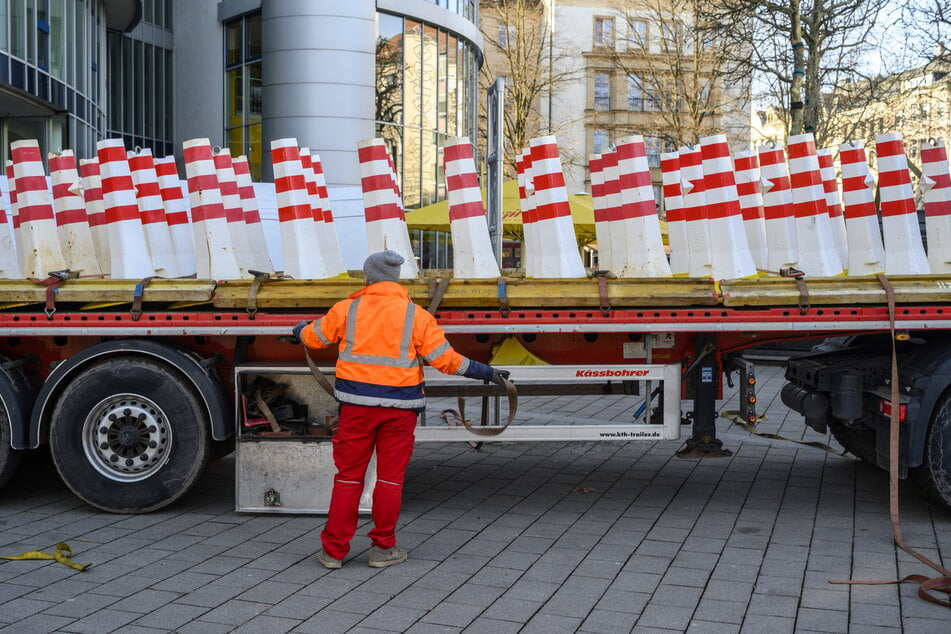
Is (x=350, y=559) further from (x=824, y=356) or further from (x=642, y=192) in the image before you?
(x=824, y=356)

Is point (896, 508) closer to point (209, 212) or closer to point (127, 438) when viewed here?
point (127, 438)

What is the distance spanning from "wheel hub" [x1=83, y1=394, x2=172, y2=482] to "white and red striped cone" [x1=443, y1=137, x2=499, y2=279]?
223cm

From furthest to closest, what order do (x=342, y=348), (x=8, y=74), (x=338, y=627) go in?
(x=8, y=74)
(x=342, y=348)
(x=338, y=627)

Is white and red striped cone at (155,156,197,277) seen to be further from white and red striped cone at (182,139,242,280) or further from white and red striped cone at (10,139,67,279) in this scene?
white and red striped cone at (10,139,67,279)

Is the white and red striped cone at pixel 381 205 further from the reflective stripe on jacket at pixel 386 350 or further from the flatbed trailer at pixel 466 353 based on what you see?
the reflective stripe on jacket at pixel 386 350

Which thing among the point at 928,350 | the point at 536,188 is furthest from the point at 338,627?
the point at 928,350

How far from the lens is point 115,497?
7000 mm

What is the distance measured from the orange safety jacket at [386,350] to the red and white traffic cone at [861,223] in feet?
10.2

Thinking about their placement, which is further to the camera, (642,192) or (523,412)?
(523,412)

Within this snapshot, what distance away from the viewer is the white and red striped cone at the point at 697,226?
738 cm

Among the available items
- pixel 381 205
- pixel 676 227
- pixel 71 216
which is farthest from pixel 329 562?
pixel 71 216

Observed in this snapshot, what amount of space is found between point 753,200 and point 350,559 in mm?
3975

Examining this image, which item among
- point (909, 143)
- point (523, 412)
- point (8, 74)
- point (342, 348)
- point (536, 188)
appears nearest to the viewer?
point (342, 348)

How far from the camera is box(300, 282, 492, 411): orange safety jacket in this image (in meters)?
5.81
